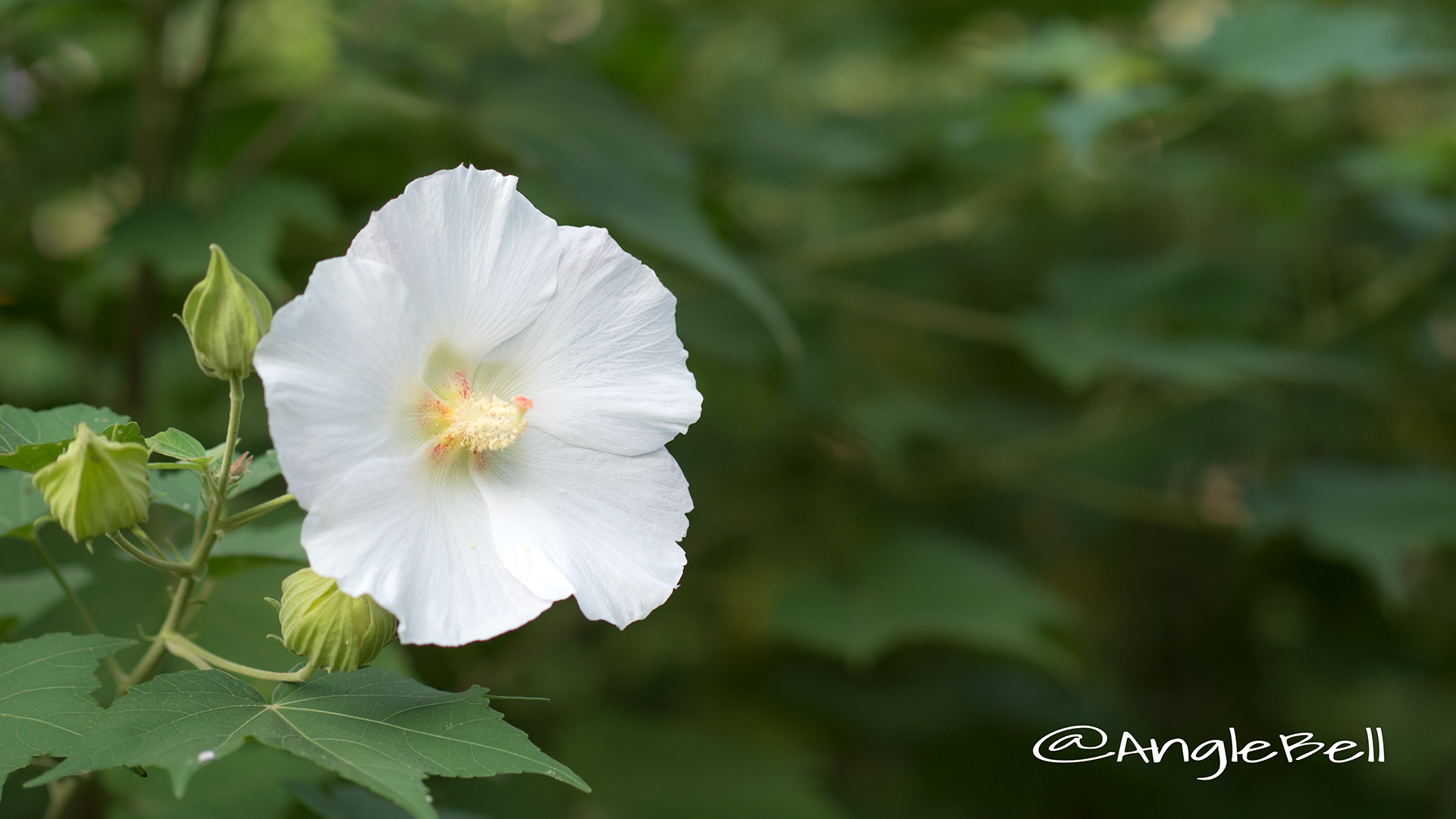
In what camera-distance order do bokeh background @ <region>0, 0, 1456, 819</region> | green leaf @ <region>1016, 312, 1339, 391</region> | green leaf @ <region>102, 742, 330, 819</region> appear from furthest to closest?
green leaf @ <region>1016, 312, 1339, 391</region> → bokeh background @ <region>0, 0, 1456, 819</region> → green leaf @ <region>102, 742, 330, 819</region>

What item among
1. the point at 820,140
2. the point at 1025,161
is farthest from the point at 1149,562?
the point at 820,140

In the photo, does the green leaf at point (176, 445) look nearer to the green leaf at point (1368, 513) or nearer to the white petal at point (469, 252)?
the white petal at point (469, 252)

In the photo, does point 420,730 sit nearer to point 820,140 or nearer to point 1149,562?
point 820,140

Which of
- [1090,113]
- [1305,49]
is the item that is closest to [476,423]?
[1090,113]

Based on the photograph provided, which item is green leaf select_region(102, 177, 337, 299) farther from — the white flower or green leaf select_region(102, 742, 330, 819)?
the white flower

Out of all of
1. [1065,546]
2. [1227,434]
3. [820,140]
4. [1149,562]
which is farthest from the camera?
[1065,546]

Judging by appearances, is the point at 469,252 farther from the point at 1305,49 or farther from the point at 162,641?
the point at 1305,49

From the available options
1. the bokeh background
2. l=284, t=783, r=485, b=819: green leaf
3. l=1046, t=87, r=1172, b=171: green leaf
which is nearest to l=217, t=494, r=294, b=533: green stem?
l=284, t=783, r=485, b=819: green leaf
